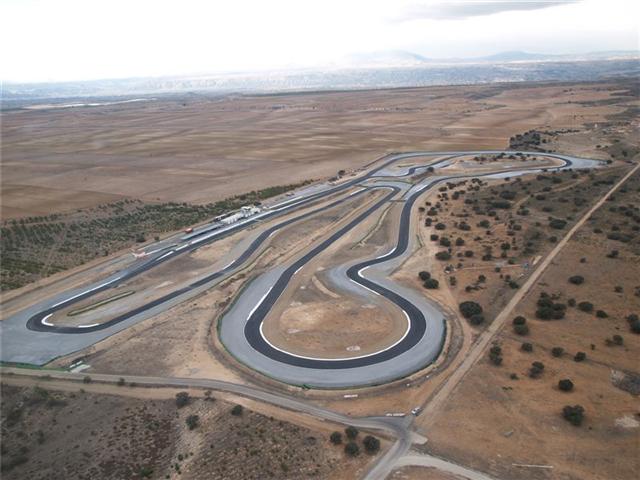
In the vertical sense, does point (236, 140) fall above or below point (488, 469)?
above

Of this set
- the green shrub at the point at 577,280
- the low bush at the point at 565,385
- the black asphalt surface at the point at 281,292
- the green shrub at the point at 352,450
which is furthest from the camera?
the green shrub at the point at 577,280

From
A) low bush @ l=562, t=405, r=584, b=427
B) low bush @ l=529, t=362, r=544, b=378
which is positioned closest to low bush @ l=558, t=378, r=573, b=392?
low bush @ l=529, t=362, r=544, b=378

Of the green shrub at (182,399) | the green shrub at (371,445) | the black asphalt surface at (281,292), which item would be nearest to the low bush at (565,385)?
the black asphalt surface at (281,292)

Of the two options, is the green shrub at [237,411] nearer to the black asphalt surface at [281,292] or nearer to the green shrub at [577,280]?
the black asphalt surface at [281,292]

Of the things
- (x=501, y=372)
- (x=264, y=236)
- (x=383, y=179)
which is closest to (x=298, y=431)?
(x=501, y=372)

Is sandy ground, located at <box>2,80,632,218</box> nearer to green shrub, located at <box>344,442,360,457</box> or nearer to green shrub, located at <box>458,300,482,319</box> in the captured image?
green shrub, located at <box>458,300,482,319</box>

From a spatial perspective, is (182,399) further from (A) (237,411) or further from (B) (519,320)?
(B) (519,320)

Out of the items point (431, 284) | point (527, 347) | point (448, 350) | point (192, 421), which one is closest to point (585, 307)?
point (527, 347)

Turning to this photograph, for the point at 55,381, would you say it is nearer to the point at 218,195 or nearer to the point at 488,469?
the point at 488,469
